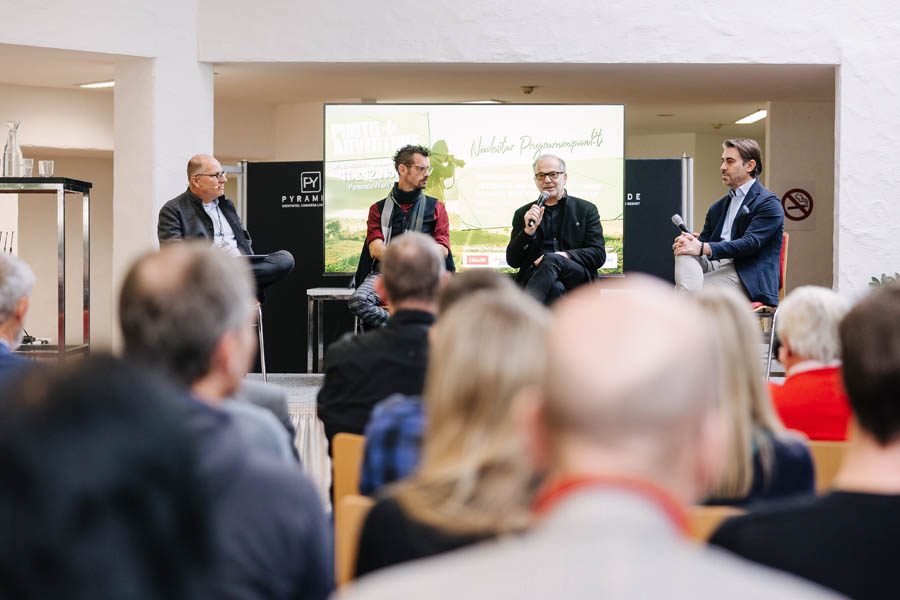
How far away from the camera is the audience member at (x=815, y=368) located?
8.96ft

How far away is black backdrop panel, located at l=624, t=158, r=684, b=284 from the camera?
852 centimetres

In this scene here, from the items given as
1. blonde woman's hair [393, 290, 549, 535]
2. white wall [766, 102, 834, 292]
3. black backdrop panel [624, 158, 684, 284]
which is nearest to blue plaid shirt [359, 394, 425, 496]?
blonde woman's hair [393, 290, 549, 535]

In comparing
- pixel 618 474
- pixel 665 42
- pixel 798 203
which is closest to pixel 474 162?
pixel 665 42

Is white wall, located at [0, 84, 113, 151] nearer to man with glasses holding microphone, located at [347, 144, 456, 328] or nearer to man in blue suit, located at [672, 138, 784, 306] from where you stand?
man with glasses holding microphone, located at [347, 144, 456, 328]

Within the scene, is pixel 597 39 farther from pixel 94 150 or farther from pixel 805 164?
pixel 94 150

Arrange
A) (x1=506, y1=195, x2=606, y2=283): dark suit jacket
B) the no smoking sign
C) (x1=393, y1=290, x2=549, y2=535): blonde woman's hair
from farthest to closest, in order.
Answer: the no smoking sign
(x1=506, y1=195, x2=606, y2=283): dark suit jacket
(x1=393, y1=290, x2=549, y2=535): blonde woman's hair

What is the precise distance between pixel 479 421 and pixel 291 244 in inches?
275

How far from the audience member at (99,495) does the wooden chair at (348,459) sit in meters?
1.66

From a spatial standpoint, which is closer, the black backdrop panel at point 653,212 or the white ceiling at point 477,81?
the white ceiling at point 477,81

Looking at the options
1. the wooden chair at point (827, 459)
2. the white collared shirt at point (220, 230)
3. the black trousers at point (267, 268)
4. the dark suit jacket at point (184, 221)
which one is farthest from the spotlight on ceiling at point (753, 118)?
the wooden chair at point (827, 459)

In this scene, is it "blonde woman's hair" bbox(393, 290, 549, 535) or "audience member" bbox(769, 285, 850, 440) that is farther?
"audience member" bbox(769, 285, 850, 440)

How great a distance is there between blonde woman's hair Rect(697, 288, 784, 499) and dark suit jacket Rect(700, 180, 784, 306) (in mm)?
3902

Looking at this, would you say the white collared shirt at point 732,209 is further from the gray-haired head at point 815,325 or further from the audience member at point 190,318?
the audience member at point 190,318

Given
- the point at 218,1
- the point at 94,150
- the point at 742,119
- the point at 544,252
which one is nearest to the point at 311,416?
the point at 544,252
